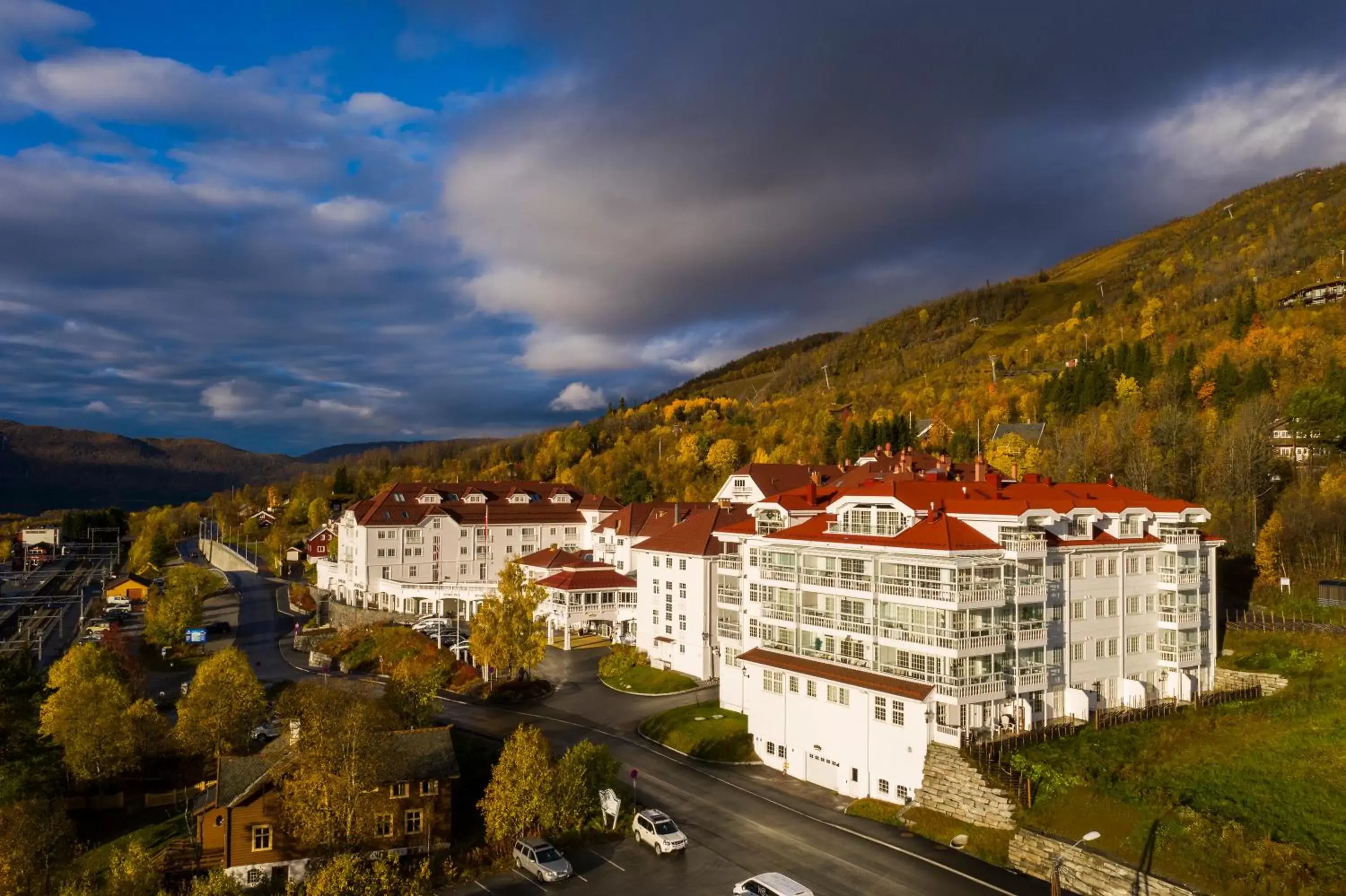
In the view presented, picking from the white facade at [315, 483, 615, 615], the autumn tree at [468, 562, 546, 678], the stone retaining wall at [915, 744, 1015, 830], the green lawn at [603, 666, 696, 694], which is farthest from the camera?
the white facade at [315, 483, 615, 615]

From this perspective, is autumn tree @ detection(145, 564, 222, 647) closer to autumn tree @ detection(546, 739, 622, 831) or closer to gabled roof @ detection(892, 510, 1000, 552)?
autumn tree @ detection(546, 739, 622, 831)

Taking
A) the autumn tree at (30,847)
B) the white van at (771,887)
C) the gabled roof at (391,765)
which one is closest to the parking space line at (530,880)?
the gabled roof at (391,765)

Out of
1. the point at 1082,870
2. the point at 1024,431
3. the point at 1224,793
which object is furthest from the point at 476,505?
the point at 1224,793

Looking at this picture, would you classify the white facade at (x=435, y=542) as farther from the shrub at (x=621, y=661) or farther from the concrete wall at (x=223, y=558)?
the concrete wall at (x=223, y=558)

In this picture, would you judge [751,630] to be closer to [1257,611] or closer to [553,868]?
[553,868]

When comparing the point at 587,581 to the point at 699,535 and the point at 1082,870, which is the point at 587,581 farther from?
the point at 1082,870

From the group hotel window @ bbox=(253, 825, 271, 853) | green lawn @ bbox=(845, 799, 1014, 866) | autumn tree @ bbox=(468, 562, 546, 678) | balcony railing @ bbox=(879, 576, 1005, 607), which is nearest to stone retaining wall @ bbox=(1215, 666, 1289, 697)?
balcony railing @ bbox=(879, 576, 1005, 607)
